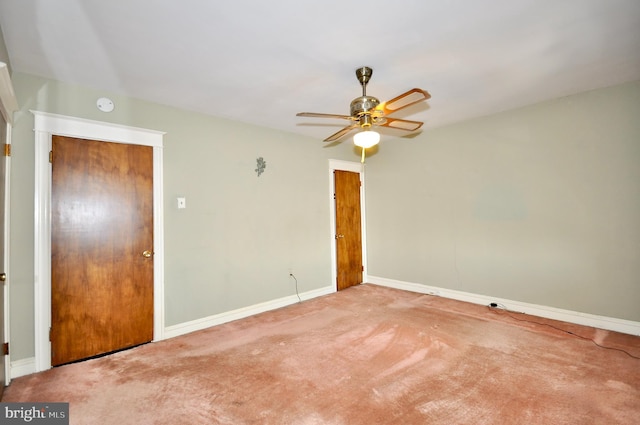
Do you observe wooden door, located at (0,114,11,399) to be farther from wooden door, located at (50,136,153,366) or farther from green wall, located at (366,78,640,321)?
green wall, located at (366,78,640,321)

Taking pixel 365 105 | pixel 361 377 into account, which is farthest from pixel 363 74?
pixel 361 377

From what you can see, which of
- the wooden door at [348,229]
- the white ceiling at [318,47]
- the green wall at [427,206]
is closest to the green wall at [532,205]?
the green wall at [427,206]

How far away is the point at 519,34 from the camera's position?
2176mm

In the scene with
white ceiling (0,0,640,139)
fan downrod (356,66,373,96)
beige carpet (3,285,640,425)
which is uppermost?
white ceiling (0,0,640,139)

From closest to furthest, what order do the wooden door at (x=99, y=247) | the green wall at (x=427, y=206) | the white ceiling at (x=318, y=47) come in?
the white ceiling at (x=318, y=47) < the wooden door at (x=99, y=247) < the green wall at (x=427, y=206)

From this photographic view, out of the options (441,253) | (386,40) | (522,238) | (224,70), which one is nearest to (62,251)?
(224,70)

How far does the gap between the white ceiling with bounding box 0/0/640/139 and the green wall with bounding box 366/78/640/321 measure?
0.48 m

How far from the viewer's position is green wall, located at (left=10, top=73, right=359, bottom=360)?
8.35ft

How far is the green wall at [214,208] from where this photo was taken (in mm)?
2545

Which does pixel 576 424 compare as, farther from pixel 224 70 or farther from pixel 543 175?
pixel 224 70

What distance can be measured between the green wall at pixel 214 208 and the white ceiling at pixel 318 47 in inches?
10.9

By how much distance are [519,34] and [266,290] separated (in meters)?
3.85

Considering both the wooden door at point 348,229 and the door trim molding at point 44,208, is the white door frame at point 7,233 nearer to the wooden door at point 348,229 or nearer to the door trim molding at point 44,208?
the door trim molding at point 44,208

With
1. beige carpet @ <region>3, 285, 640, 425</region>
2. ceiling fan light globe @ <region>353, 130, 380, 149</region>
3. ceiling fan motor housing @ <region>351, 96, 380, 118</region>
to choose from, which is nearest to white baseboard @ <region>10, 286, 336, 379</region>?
beige carpet @ <region>3, 285, 640, 425</region>
